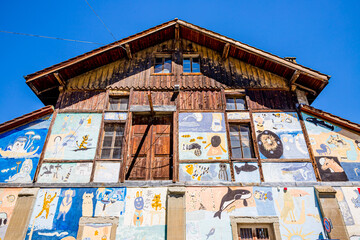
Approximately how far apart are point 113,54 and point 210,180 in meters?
7.04

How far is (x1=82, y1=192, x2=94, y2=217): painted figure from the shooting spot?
27.3 ft

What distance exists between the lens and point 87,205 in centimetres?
845

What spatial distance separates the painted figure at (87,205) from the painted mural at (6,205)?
2318mm

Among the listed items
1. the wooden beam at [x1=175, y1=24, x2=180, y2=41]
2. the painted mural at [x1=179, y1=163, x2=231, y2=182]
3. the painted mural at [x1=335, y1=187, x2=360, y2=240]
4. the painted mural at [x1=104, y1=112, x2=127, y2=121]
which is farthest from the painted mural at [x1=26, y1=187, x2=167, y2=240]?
the wooden beam at [x1=175, y1=24, x2=180, y2=41]

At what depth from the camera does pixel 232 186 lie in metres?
8.81

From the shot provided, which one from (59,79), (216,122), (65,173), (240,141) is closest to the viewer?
(65,173)

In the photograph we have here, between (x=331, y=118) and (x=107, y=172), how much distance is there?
8560 millimetres

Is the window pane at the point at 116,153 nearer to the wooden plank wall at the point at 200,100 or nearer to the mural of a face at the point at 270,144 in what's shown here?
the wooden plank wall at the point at 200,100

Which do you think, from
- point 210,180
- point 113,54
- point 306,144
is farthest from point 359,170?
point 113,54

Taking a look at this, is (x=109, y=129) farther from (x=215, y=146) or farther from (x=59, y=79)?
(x=215, y=146)

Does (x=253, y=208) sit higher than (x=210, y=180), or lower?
lower

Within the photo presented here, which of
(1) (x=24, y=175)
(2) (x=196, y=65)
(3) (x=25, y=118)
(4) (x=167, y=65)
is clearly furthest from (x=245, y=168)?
(3) (x=25, y=118)

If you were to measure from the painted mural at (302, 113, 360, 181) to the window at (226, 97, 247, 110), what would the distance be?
2.50 meters

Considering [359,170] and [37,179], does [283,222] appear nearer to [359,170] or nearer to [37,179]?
[359,170]
